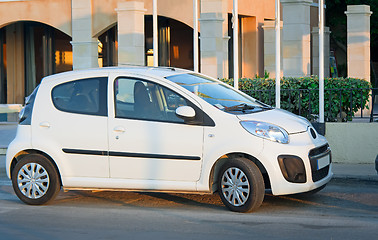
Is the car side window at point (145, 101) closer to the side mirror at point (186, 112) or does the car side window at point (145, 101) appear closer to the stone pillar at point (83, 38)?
the side mirror at point (186, 112)

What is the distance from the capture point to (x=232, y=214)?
813cm

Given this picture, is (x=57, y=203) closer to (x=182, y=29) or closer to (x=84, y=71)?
(x=84, y=71)

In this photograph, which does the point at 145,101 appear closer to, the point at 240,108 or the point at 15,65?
the point at 240,108

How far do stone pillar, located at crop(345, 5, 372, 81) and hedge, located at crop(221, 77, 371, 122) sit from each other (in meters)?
9.01

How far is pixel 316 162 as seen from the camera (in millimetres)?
8266

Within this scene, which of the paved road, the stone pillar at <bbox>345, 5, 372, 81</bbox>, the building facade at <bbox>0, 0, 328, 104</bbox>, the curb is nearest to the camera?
the paved road

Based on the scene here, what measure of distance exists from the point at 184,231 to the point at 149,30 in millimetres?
20808

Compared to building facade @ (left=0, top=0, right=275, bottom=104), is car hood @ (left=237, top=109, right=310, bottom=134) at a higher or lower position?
lower

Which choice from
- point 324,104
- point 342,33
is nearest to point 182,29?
point 342,33

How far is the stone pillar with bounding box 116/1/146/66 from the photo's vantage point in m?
18.6

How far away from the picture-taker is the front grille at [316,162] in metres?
8.21

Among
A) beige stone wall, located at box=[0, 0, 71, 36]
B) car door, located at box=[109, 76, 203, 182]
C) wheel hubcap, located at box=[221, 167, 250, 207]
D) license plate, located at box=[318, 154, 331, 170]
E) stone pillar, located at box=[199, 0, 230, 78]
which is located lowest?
wheel hubcap, located at box=[221, 167, 250, 207]

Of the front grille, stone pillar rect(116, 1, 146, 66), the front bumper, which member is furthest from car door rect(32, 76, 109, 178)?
stone pillar rect(116, 1, 146, 66)

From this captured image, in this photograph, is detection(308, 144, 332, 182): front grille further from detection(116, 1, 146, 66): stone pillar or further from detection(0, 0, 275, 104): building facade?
detection(0, 0, 275, 104): building facade
